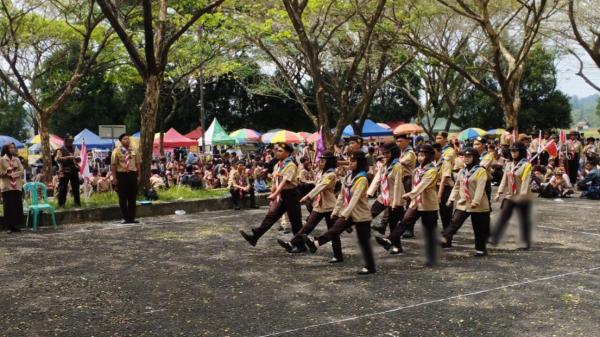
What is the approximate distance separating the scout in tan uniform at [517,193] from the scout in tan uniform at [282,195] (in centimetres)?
284

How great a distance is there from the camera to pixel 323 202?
8.27 meters

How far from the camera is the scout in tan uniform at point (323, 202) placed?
780 centimetres

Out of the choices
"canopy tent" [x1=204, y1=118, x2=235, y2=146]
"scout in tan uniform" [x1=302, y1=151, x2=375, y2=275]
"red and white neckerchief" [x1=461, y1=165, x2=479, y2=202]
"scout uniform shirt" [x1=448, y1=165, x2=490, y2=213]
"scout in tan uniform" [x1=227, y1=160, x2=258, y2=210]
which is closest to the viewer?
"scout in tan uniform" [x1=302, y1=151, x2=375, y2=275]

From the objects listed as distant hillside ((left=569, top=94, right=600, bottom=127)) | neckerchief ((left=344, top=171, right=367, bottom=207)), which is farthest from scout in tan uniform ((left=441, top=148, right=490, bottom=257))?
distant hillside ((left=569, top=94, right=600, bottom=127))

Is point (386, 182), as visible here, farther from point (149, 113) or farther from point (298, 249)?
point (149, 113)

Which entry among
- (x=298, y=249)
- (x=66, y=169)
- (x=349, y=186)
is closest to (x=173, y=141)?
(x=66, y=169)

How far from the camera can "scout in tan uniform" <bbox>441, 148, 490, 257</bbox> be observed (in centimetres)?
805

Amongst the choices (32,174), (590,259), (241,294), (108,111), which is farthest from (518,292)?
(108,111)

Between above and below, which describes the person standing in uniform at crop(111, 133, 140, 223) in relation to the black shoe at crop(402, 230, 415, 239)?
above

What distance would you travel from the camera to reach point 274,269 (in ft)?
24.8

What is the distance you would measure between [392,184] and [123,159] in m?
5.30

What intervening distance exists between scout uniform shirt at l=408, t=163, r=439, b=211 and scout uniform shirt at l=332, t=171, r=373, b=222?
34.2 inches

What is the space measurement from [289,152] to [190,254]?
2.03 meters

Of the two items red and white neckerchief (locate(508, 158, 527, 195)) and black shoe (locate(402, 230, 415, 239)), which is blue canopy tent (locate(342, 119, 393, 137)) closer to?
black shoe (locate(402, 230, 415, 239))
